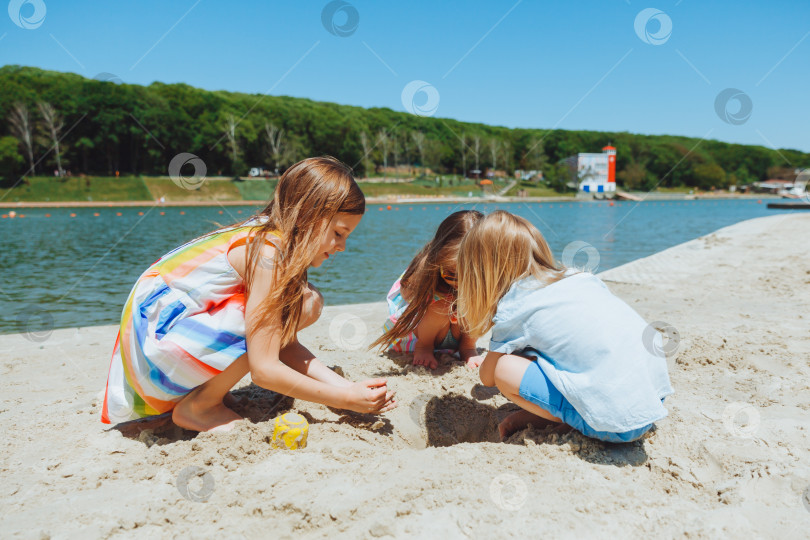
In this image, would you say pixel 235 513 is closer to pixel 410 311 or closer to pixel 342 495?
pixel 342 495

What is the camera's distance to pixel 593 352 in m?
1.90

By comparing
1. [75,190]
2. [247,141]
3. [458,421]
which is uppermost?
[247,141]

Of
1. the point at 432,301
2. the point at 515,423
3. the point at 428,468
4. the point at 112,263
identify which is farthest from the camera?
the point at 112,263

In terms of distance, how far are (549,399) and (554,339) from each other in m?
0.24

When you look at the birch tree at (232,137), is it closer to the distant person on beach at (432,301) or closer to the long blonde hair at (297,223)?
the distant person on beach at (432,301)

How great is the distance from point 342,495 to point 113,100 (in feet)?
175

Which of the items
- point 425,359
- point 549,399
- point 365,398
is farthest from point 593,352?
point 425,359

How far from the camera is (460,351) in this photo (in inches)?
138

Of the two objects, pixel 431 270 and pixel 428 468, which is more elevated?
pixel 431 270

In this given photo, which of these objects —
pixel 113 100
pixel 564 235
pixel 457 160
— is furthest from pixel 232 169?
pixel 564 235

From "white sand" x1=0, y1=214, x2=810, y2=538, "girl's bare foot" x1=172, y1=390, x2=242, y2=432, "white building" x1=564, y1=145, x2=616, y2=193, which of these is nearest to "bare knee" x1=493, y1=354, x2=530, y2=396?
"white sand" x1=0, y1=214, x2=810, y2=538

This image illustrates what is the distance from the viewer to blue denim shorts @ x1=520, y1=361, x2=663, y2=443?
2004mm

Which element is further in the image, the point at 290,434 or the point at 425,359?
the point at 425,359

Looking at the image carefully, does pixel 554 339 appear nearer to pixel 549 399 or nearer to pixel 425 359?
pixel 549 399
